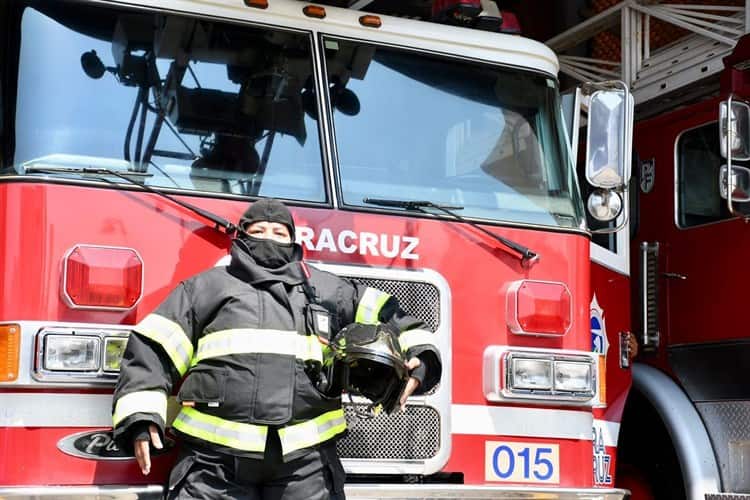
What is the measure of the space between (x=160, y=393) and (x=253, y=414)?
306 millimetres

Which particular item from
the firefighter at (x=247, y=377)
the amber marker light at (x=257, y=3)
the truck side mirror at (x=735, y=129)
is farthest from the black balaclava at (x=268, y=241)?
the truck side mirror at (x=735, y=129)

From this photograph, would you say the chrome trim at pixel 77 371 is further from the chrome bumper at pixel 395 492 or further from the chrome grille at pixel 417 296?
the chrome grille at pixel 417 296

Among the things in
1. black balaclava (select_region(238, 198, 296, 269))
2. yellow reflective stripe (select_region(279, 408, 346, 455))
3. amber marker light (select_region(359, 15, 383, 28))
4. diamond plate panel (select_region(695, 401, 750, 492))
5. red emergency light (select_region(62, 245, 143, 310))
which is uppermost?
amber marker light (select_region(359, 15, 383, 28))

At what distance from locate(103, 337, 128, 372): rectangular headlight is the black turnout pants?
0.37m

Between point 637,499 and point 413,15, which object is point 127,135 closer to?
point 413,15

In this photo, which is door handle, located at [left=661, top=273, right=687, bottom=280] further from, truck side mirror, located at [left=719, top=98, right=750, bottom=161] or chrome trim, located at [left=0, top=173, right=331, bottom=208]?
chrome trim, located at [left=0, top=173, right=331, bottom=208]

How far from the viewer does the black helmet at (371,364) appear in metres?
4.30

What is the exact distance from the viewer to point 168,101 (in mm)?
4902

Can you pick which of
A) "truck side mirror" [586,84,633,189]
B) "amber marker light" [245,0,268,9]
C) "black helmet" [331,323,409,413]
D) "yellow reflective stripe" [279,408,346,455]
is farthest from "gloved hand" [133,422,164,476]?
"truck side mirror" [586,84,633,189]

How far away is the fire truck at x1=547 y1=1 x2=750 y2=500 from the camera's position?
20.2 feet

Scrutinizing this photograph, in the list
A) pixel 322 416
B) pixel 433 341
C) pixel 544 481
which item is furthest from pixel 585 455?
pixel 322 416

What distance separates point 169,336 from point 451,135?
1673 mm

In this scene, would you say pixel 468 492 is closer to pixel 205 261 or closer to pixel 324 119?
pixel 205 261

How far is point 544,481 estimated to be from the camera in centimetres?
509
